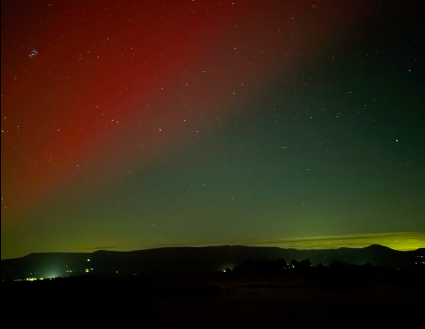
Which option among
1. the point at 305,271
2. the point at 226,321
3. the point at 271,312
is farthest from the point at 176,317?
the point at 305,271

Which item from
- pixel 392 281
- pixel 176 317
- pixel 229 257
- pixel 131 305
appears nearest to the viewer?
pixel 176 317

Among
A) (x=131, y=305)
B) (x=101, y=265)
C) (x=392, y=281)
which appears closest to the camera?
(x=131, y=305)

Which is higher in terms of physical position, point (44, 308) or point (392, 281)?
point (44, 308)

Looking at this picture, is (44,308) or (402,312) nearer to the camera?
(402,312)

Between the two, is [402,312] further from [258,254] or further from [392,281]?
[258,254]

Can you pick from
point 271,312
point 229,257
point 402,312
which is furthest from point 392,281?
point 229,257

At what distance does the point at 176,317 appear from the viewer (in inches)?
615

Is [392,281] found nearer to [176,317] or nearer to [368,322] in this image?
[368,322]

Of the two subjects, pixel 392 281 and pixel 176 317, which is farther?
pixel 392 281

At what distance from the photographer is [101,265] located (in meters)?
123

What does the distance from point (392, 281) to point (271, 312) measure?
1935cm

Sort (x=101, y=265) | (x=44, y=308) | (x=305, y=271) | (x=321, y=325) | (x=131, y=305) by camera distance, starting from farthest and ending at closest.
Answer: (x=101, y=265), (x=305, y=271), (x=131, y=305), (x=44, y=308), (x=321, y=325)

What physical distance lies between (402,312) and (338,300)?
450 cm

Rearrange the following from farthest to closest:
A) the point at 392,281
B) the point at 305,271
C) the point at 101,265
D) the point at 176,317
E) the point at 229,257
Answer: the point at 229,257 < the point at 101,265 < the point at 305,271 < the point at 392,281 < the point at 176,317
